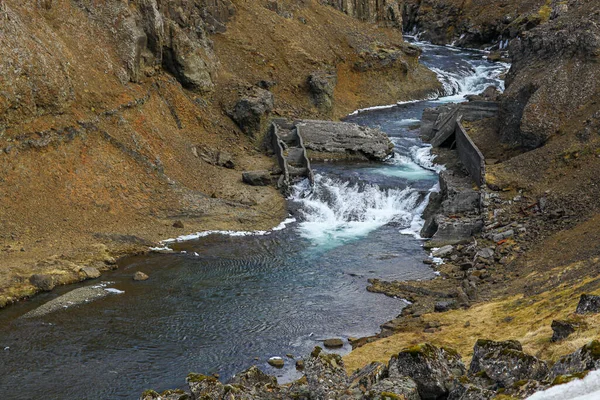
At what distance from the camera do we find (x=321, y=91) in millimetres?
48219

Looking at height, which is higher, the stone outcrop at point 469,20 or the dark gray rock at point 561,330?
the stone outcrop at point 469,20

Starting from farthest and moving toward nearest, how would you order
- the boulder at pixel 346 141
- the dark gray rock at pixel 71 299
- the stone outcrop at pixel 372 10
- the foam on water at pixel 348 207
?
the stone outcrop at pixel 372 10
the boulder at pixel 346 141
the foam on water at pixel 348 207
the dark gray rock at pixel 71 299

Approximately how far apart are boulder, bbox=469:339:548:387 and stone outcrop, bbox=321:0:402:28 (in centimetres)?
5206

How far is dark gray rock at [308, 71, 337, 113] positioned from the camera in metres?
48.0

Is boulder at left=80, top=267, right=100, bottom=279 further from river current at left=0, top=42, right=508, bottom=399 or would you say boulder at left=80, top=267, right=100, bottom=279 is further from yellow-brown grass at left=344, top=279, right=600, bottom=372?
yellow-brown grass at left=344, top=279, right=600, bottom=372

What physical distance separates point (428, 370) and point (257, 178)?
2304 centimetres

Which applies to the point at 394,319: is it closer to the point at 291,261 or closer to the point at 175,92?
the point at 291,261

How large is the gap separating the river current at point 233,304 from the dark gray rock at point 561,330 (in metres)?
6.62

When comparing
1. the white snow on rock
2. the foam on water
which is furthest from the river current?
the white snow on rock

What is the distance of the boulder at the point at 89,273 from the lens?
2497 centimetres

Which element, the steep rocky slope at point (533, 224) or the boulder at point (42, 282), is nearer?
the steep rocky slope at point (533, 224)

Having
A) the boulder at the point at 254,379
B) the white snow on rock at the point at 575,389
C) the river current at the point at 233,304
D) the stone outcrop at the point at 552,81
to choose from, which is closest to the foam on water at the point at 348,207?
the river current at the point at 233,304

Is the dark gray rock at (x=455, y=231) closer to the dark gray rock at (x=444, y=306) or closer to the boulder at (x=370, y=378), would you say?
the dark gray rock at (x=444, y=306)

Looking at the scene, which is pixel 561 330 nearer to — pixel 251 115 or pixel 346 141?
pixel 346 141
